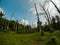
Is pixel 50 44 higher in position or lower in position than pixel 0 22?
lower

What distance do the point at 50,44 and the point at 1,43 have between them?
274 inches

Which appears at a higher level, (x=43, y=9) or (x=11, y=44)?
(x=43, y=9)

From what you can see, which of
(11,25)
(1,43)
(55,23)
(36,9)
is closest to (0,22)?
(11,25)

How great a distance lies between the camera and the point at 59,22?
74312 millimetres

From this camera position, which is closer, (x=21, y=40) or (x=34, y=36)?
(x=21, y=40)

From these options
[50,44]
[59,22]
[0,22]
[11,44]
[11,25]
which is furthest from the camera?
[11,25]


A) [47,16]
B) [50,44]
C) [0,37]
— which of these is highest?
[47,16]

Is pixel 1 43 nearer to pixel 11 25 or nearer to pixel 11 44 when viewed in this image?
pixel 11 44

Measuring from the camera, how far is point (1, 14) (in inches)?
2800

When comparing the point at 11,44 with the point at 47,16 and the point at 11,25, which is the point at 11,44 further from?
the point at 11,25

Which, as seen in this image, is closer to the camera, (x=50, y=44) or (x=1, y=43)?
(x=1, y=43)

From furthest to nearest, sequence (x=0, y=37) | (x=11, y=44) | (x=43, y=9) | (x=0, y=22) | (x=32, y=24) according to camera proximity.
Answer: (x=32, y=24) < (x=0, y=22) < (x=43, y=9) < (x=11, y=44) < (x=0, y=37)

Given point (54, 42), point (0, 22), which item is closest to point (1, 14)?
point (0, 22)

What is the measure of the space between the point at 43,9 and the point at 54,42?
903 inches
